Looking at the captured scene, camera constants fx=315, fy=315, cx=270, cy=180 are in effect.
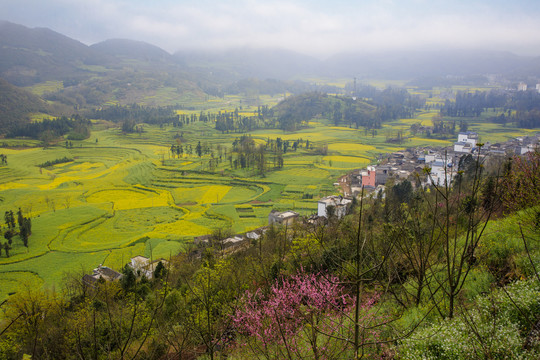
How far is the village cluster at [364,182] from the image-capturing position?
2309 centimetres

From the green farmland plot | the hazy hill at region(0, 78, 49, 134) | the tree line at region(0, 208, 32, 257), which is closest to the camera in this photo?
the tree line at region(0, 208, 32, 257)

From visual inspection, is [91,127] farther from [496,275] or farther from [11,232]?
[496,275]

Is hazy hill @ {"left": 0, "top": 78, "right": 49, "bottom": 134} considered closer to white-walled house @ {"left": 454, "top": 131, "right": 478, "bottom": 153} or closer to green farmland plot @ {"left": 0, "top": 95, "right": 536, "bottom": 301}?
green farmland plot @ {"left": 0, "top": 95, "right": 536, "bottom": 301}

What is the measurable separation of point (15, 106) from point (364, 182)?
96.3 metres

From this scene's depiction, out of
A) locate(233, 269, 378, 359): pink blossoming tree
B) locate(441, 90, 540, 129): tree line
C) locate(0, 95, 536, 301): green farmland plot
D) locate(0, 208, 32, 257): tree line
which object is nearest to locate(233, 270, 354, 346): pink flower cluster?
locate(233, 269, 378, 359): pink blossoming tree

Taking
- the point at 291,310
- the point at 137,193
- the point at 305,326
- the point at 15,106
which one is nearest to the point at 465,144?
the point at 137,193

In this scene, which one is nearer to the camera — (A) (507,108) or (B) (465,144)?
(B) (465,144)

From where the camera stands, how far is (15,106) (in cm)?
8681

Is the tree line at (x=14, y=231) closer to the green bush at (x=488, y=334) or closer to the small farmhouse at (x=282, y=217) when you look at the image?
the small farmhouse at (x=282, y=217)

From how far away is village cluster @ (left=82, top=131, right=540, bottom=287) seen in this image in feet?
75.7

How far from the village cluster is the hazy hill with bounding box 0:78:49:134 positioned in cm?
7400

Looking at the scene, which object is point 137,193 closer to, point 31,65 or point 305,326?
point 305,326

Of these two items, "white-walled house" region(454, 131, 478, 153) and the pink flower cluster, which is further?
"white-walled house" region(454, 131, 478, 153)

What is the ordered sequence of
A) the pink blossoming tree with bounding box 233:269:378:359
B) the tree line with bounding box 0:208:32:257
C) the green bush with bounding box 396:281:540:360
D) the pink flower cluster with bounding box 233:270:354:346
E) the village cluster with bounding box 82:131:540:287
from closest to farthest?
the green bush with bounding box 396:281:540:360, the pink blossoming tree with bounding box 233:269:378:359, the pink flower cluster with bounding box 233:270:354:346, the village cluster with bounding box 82:131:540:287, the tree line with bounding box 0:208:32:257
